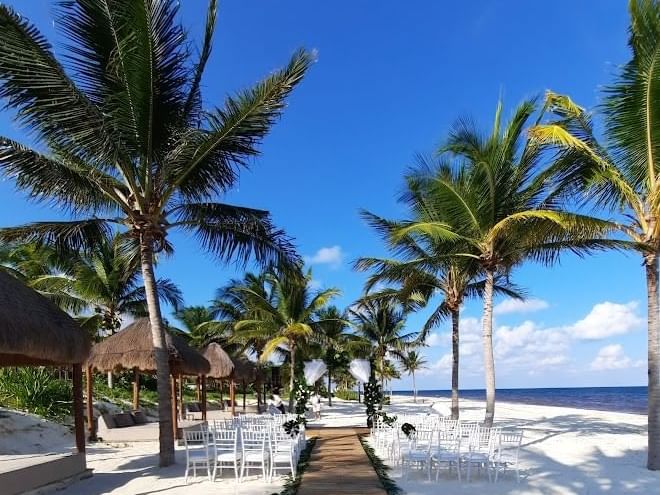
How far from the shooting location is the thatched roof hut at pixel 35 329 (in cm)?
689

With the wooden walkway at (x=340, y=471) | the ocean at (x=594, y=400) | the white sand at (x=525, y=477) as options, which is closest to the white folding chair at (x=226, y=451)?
the white sand at (x=525, y=477)

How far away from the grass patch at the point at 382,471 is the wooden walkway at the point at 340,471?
79 millimetres

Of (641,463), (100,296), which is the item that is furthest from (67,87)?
(100,296)

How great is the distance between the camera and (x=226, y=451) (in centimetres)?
1007

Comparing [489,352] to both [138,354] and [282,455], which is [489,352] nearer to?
[282,455]

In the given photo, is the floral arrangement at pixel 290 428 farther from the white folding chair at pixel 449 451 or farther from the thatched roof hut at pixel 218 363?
the thatched roof hut at pixel 218 363

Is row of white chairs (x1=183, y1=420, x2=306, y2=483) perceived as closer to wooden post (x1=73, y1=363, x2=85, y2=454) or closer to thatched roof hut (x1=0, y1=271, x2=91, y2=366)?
wooden post (x1=73, y1=363, x2=85, y2=454)

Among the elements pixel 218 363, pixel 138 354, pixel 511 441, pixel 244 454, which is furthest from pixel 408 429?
pixel 218 363

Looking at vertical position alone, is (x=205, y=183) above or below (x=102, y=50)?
below

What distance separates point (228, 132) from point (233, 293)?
2302 centimetres

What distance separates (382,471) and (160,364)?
4.09 metres

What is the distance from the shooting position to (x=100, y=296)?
24078 millimetres

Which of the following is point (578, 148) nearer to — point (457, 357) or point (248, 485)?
point (248, 485)

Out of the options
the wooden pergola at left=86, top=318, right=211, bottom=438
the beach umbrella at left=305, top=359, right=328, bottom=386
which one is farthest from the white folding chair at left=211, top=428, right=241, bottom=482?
the beach umbrella at left=305, top=359, right=328, bottom=386
